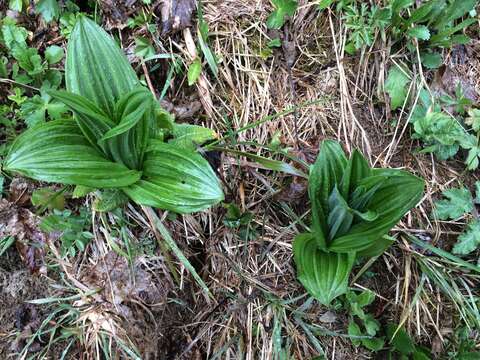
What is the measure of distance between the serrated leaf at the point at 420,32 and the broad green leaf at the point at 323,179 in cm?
78

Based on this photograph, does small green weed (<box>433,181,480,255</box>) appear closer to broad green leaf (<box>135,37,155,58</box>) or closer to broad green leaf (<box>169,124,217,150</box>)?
broad green leaf (<box>169,124,217,150</box>)

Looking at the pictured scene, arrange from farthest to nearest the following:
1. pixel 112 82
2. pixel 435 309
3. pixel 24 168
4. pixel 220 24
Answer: pixel 220 24 < pixel 435 309 < pixel 112 82 < pixel 24 168

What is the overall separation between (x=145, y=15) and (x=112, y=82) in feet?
2.02

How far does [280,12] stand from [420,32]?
0.69 metres

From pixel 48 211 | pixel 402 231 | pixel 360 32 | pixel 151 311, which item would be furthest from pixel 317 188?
pixel 48 211

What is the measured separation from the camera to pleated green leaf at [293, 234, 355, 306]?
179 centimetres

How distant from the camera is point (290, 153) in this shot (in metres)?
2.11

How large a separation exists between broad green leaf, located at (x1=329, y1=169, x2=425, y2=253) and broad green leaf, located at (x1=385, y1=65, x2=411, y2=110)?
0.52 meters

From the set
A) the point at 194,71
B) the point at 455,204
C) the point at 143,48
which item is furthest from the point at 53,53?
the point at 455,204

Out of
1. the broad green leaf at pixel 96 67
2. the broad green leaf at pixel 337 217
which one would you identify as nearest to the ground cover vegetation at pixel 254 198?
the broad green leaf at pixel 337 217

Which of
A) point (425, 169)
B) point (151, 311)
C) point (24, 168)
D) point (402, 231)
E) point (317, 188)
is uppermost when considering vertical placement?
point (24, 168)

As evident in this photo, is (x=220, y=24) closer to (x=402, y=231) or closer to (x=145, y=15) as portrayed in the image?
(x=145, y=15)

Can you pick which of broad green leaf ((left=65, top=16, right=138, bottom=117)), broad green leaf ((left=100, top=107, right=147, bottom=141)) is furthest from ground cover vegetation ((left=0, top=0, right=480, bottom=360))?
broad green leaf ((left=100, top=107, right=147, bottom=141))

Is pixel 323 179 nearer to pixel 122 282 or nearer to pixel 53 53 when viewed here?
pixel 122 282
